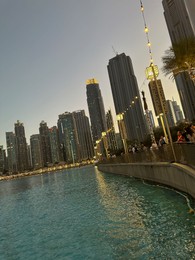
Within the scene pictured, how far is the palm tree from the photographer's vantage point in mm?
21672

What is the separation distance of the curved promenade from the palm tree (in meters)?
7.07

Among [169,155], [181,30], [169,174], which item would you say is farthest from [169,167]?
[181,30]

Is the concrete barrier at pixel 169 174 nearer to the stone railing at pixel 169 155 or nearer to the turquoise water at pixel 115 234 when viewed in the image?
the stone railing at pixel 169 155

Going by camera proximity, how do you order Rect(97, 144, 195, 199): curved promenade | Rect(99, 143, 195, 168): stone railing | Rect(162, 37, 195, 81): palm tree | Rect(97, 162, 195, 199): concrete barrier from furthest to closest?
Rect(162, 37, 195, 81): palm tree < Rect(97, 162, 195, 199): concrete barrier < Rect(97, 144, 195, 199): curved promenade < Rect(99, 143, 195, 168): stone railing

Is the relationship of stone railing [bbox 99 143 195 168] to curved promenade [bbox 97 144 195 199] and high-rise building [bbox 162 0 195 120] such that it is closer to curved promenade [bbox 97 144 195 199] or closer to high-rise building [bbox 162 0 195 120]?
curved promenade [bbox 97 144 195 199]

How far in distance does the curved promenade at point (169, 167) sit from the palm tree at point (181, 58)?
7.07 meters

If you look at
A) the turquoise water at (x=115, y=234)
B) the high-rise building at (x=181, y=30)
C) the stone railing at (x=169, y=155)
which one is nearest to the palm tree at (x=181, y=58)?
the stone railing at (x=169, y=155)

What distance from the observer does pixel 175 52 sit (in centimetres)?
2197

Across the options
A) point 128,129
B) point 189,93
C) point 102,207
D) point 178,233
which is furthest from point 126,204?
point 189,93

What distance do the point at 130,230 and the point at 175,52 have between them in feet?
52.3

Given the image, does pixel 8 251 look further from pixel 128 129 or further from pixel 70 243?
pixel 128 129

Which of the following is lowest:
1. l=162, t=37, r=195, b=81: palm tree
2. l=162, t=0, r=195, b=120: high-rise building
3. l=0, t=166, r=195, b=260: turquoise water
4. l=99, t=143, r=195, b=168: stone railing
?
l=0, t=166, r=195, b=260: turquoise water

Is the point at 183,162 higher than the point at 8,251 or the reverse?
higher

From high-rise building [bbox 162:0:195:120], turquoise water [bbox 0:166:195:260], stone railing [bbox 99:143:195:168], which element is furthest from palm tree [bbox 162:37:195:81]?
high-rise building [bbox 162:0:195:120]
